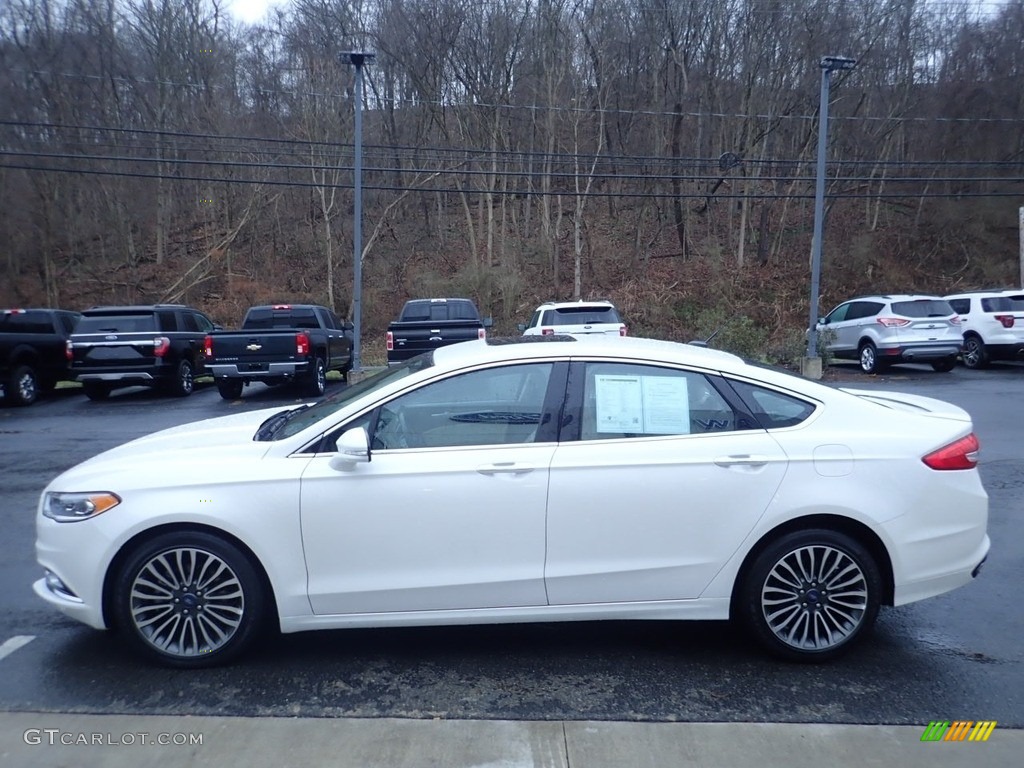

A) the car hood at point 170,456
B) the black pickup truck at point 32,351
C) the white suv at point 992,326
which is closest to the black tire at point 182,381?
the black pickup truck at point 32,351

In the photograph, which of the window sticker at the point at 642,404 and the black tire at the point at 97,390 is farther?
the black tire at the point at 97,390

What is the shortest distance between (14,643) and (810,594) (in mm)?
4368

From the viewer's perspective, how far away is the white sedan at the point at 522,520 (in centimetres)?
454

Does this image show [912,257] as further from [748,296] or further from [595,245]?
[595,245]

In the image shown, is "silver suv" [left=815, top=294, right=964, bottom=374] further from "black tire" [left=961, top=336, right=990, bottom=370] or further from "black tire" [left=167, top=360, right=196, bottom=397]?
"black tire" [left=167, top=360, right=196, bottom=397]

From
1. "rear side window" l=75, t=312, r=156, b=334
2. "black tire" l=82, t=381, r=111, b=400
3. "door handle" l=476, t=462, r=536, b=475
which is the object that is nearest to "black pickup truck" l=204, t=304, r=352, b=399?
"rear side window" l=75, t=312, r=156, b=334

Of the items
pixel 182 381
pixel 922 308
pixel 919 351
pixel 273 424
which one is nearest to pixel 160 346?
pixel 182 381

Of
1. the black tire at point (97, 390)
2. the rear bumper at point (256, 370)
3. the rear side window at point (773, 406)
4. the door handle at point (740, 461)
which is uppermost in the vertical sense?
the rear side window at point (773, 406)

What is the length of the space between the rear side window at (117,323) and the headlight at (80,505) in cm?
1439

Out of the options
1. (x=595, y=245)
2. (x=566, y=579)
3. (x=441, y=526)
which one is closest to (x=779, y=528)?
(x=566, y=579)

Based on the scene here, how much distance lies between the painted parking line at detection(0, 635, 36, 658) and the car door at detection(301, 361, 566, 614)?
1824mm

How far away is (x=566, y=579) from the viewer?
15.1 feet

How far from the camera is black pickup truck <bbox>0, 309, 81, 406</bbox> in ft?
56.6

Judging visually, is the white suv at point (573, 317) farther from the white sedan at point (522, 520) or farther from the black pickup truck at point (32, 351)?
the white sedan at point (522, 520)
